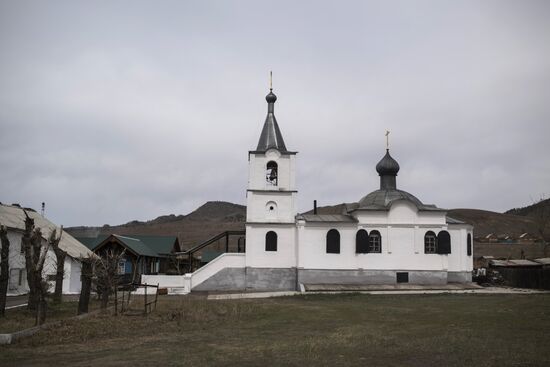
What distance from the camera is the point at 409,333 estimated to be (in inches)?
593

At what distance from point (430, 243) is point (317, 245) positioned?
7169 mm

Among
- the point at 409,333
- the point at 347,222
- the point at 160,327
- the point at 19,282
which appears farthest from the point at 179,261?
the point at 409,333

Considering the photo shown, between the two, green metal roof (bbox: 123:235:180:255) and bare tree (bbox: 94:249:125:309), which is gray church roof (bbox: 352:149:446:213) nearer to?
bare tree (bbox: 94:249:125:309)

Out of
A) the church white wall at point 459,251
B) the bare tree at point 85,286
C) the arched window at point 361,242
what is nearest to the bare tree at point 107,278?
the bare tree at point 85,286

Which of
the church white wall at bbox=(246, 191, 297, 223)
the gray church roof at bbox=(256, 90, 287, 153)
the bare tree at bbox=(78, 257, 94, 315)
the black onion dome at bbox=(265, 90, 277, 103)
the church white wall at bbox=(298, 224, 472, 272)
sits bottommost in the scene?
the bare tree at bbox=(78, 257, 94, 315)

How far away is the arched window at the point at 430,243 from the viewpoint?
114ft

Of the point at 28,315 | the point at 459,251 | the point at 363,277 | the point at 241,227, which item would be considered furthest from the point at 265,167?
the point at 241,227

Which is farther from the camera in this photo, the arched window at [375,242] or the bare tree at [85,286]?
the arched window at [375,242]

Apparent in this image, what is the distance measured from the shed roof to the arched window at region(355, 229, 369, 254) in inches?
644

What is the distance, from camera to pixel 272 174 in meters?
35.3

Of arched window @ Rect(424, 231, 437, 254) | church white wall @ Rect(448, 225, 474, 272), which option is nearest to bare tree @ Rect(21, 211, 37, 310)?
arched window @ Rect(424, 231, 437, 254)

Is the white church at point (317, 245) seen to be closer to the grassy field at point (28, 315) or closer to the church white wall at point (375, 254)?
the church white wall at point (375, 254)

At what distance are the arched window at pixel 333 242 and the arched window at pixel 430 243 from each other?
559 cm

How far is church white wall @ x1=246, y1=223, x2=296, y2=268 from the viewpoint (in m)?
33.9
